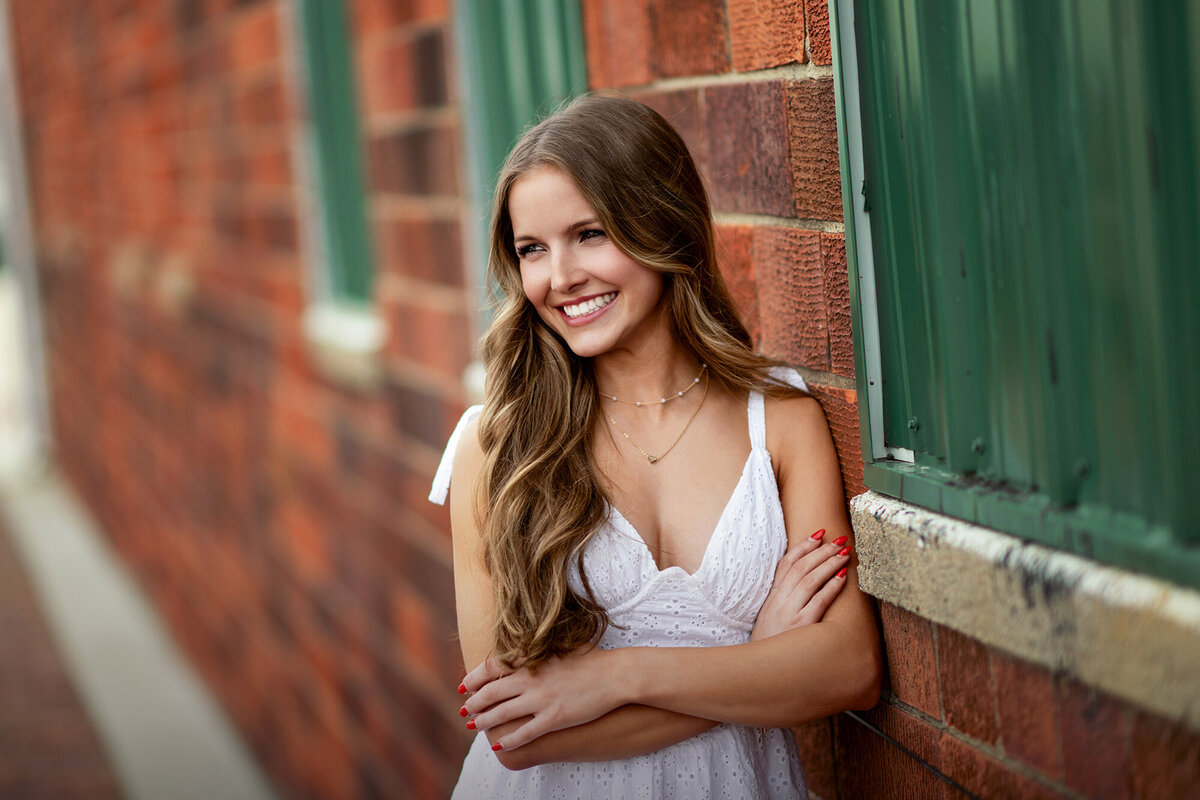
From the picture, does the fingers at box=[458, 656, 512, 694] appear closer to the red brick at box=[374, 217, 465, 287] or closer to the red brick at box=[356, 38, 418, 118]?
the red brick at box=[374, 217, 465, 287]

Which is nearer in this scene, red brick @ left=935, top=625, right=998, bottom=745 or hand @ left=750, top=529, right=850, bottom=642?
red brick @ left=935, top=625, right=998, bottom=745

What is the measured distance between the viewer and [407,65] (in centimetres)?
398

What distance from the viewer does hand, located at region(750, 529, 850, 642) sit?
1.84 m

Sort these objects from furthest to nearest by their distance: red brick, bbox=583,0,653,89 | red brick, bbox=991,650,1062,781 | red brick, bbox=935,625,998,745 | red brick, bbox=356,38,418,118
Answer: red brick, bbox=356,38,418,118, red brick, bbox=583,0,653,89, red brick, bbox=935,625,998,745, red brick, bbox=991,650,1062,781

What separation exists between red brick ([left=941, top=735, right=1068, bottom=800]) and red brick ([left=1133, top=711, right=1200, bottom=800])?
6.9 inches

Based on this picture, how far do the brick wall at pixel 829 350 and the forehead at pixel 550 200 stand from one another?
0.39 m

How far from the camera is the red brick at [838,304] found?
1895 mm

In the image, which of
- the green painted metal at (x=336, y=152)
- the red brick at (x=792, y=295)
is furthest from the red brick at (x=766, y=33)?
the green painted metal at (x=336, y=152)

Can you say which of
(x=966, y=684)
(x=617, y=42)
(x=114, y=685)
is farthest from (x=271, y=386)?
(x=966, y=684)

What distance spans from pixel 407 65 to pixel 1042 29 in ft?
9.36

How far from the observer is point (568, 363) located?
1975 millimetres

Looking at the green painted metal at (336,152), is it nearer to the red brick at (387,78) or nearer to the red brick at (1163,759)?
the red brick at (387,78)

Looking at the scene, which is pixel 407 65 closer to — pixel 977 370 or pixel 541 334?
pixel 541 334

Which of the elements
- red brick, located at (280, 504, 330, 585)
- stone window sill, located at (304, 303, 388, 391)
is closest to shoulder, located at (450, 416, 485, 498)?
stone window sill, located at (304, 303, 388, 391)
